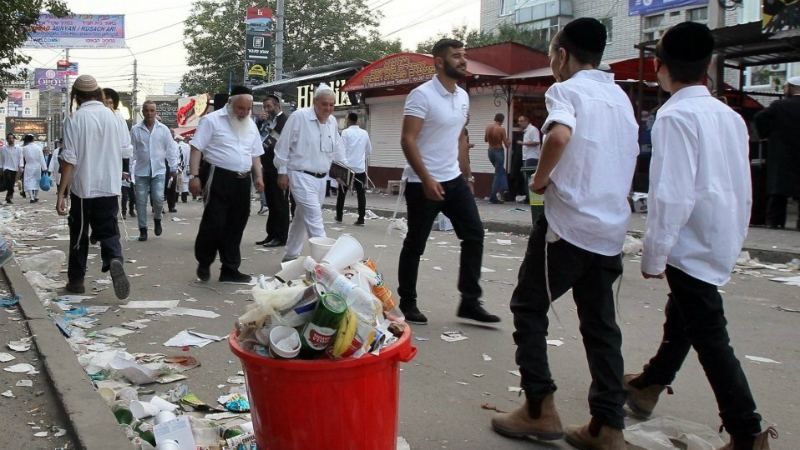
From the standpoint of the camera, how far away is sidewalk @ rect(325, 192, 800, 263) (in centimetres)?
928

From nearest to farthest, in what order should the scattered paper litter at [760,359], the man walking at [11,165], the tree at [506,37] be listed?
the scattered paper litter at [760,359] < the man walking at [11,165] < the tree at [506,37]

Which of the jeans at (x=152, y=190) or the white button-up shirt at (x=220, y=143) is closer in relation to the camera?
the white button-up shirt at (x=220, y=143)

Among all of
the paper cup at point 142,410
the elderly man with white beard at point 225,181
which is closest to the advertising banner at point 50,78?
the elderly man with white beard at point 225,181

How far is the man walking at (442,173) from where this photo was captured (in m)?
5.49

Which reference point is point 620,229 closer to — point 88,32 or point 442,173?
point 442,173

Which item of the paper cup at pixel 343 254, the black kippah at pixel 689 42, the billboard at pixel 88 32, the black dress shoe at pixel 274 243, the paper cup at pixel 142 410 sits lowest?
the paper cup at pixel 142 410

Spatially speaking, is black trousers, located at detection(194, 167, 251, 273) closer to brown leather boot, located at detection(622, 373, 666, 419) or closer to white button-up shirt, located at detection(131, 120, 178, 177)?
white button-up shirt, located at detection(131, 120, 178, 177)

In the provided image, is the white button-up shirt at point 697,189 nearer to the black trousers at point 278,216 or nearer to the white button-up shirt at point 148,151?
the black trousers at point 278,216

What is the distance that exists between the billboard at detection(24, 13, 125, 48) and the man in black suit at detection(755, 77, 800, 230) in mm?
38980

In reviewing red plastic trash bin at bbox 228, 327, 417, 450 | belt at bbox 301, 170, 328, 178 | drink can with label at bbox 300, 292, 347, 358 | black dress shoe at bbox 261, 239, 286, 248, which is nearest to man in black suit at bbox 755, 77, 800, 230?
belt at bbox 301, 170, 328, 178

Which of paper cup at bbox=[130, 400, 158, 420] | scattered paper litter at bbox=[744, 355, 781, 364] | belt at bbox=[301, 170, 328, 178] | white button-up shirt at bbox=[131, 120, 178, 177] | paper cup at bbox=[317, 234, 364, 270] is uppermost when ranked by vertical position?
white button-up shirt at bbox=[131, 120, 178, 177]

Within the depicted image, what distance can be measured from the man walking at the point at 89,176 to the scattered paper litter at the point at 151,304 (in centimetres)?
31

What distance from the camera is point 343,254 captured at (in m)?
2.98

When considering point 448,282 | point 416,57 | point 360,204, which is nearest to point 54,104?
point 416,57
